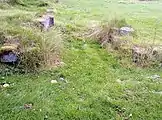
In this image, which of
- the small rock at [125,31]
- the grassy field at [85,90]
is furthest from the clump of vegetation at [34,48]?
the small rock at [125,31]

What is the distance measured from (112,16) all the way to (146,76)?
2.82 meters

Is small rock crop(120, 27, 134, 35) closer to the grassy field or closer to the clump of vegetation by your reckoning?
the grassy field

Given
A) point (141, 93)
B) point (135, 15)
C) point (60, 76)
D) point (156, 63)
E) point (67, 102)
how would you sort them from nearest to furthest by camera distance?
point (67, 102) < point (141, 93) < point (60, 76) < point (156, 63) < point (135, 15)

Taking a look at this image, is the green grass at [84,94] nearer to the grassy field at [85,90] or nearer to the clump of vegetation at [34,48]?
the grassy field at [85,90]

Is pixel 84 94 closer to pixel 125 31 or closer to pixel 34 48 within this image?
pixel 34 48

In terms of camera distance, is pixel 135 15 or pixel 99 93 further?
pixel 135 15

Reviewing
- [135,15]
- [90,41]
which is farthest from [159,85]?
[135,15]

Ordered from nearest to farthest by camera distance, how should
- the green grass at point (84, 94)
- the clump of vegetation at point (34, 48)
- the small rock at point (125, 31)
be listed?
the green grass at point (84, 94) → the clump of vegetation at point (34, 48) → the small rock at point (125, 31)

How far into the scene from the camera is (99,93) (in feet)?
18.8

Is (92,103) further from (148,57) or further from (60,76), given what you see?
(148,57)

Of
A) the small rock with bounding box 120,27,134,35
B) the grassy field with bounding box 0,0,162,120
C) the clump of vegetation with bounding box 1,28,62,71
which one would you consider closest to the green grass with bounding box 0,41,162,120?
the grassy field with bounding box 0,0,162,120

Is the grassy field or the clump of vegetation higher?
the clump of vegetation

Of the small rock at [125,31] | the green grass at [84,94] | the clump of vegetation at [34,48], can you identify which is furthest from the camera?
the small rock at [125,31]

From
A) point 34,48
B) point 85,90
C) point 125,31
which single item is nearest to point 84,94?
point 85,90
